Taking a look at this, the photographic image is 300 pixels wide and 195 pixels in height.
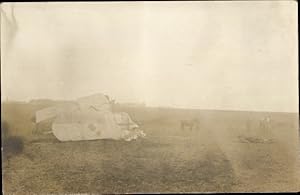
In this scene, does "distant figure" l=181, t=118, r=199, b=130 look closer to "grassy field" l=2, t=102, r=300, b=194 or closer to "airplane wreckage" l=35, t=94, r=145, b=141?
"grassy field" l=2, t=102, r=300, b=194

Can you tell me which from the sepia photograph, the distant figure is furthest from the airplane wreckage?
the distant figure

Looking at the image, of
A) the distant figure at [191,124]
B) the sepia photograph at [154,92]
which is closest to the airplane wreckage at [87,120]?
the sepia photograph at [154,92]

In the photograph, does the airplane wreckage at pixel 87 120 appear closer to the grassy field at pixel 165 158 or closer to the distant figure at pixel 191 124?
the grassy field at pixel 165 158

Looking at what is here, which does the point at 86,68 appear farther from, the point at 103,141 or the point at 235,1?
the point at 235,1

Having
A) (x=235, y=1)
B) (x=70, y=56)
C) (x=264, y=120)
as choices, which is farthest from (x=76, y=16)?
(x=264, y=120)

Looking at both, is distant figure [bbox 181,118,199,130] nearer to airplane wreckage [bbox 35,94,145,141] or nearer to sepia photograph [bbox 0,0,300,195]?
sepia photograph [bbox 0,0,300,195]

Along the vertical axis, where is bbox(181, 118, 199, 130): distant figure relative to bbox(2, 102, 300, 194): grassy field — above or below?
above

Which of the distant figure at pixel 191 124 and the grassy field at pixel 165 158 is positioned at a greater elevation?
the distant figure at pixel 191 124
